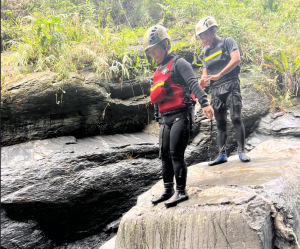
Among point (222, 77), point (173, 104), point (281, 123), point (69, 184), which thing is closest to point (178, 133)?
point (173, 104)

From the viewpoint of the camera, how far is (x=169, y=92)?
299cm

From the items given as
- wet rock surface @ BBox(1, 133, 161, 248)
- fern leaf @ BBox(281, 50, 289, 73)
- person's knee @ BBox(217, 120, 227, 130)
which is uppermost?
fern leaf @ BBox(281, 50, 289, 73)

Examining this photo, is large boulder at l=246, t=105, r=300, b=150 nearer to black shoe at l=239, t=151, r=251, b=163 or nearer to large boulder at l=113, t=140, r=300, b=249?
black shoe at l=239, t=151, r=251, b=163

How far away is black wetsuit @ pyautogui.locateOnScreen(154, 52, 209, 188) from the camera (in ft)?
9.42

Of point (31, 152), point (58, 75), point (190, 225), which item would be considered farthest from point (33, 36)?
point (190, 225)

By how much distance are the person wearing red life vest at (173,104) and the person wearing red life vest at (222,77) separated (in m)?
1.30

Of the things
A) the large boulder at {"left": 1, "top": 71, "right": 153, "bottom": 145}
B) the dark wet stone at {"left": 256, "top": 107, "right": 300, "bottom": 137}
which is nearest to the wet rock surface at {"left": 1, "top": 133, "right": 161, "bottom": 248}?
the large boulder at {"left": 1, "top": 71, "right": 153, "bottom": 145}

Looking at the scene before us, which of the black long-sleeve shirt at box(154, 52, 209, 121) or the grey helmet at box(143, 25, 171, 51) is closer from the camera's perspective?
the black long-sleeve shirt at box(154, 52, 209, 121)

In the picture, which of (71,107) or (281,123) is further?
(281,123)

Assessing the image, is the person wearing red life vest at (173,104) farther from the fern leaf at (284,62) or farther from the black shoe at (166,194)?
the fern leaf at (284,62)

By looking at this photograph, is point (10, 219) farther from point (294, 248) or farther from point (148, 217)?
point (294, 248)

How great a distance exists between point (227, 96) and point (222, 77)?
35cm

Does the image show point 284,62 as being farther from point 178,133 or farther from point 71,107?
point 71,107

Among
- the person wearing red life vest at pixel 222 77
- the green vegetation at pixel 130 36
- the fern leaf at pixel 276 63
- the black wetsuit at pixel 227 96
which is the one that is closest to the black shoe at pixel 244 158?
the person wearing red life vest at pixel 222 77
